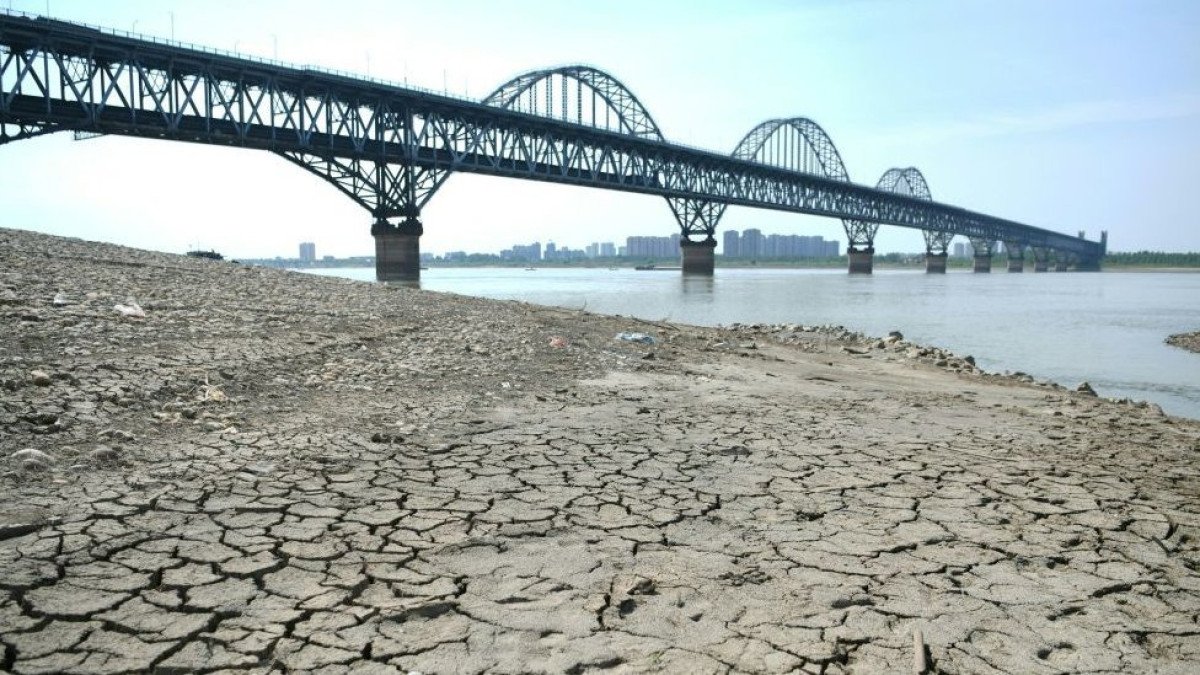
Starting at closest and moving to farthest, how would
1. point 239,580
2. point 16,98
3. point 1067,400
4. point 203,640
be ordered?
point 203,640, point 239,580, point 1067,400, point 16,98

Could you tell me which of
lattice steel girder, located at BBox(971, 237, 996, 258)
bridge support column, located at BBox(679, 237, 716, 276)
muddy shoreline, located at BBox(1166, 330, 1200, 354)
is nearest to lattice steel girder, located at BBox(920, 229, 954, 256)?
lattice steel girder, located at BBox(971, 237, 996, 258)

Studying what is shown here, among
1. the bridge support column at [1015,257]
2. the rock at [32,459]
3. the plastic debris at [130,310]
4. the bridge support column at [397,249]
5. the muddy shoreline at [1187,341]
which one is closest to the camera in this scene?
the rock at [32,459]

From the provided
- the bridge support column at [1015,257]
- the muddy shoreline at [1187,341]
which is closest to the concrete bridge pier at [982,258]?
the bridge support column at [1015,257]

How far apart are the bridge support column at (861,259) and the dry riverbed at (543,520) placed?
428ft

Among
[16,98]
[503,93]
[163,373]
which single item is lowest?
[163,373]

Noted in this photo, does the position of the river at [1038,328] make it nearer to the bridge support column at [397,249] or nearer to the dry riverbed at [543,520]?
the dry riverbed at [543,520]

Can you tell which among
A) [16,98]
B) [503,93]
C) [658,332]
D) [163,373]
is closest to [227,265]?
[658,332]

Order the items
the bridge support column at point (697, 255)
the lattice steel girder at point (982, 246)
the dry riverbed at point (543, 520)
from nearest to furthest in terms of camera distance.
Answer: the dry riverbed at point (543, 520) → the bridge support column at point (697, 255) → the lattice steel girder at point (982, 246)

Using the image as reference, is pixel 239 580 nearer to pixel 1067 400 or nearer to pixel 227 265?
pixel 1067 400

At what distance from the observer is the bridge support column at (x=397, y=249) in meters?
61.3

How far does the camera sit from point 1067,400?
407 inches

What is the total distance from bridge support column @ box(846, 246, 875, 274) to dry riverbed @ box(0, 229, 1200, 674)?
130 m

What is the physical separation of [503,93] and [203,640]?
79.6 meters

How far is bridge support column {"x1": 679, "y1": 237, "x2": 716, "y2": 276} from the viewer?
10306 cm
